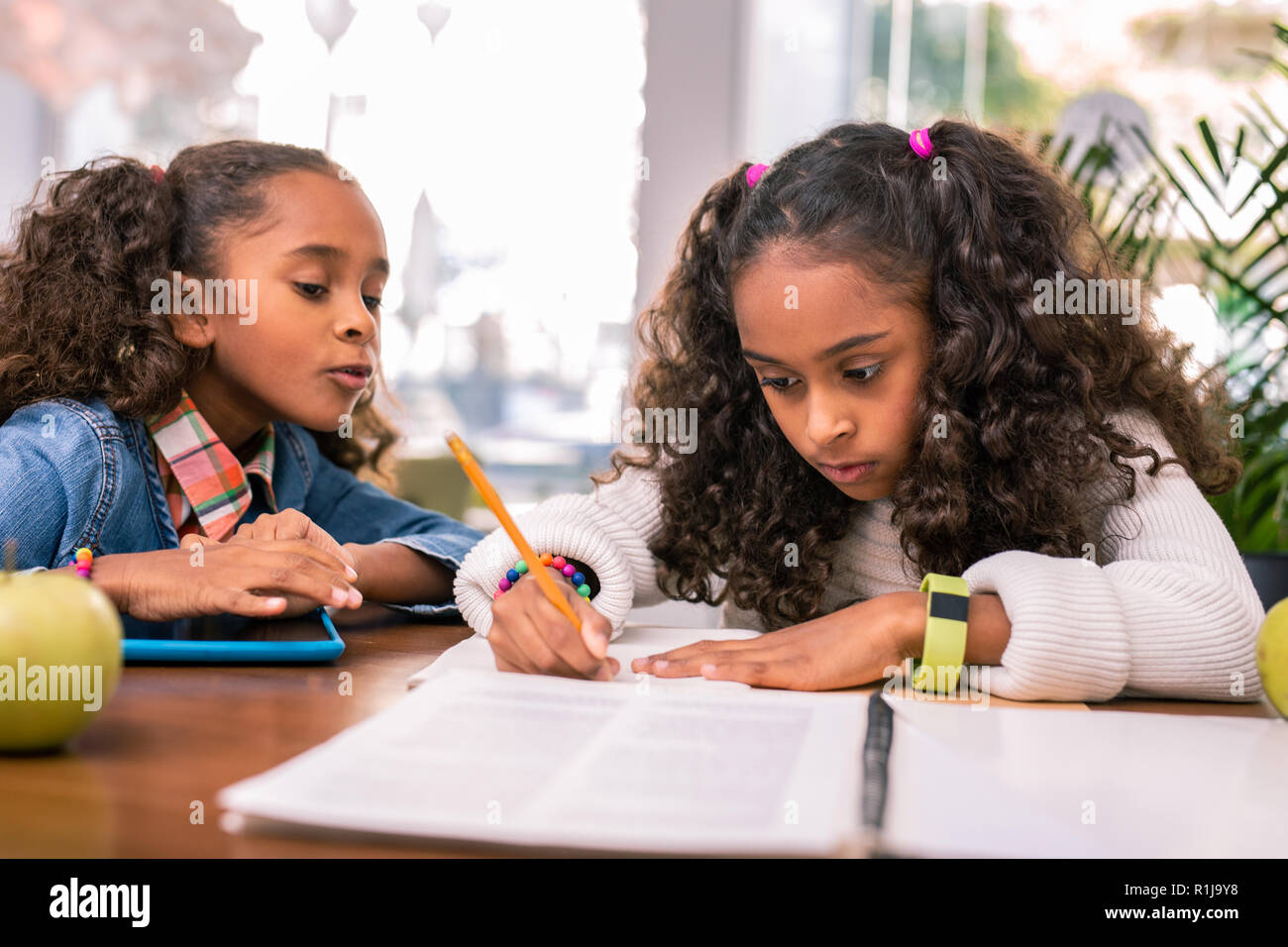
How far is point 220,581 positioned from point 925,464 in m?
0.65

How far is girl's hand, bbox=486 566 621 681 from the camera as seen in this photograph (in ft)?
2.64

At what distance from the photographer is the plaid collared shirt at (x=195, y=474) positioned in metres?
1.23

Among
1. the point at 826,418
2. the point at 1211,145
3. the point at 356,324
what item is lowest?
the point at 826,418

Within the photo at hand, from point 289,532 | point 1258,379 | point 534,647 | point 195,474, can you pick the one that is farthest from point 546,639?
point 1258,379

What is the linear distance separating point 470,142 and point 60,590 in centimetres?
390

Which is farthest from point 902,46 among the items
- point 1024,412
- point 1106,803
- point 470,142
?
point 1106,803

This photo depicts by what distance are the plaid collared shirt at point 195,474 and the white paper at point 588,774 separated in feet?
2.17

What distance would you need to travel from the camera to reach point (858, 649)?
843 millimetres

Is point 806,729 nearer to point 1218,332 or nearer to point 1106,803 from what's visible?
point 1106,803

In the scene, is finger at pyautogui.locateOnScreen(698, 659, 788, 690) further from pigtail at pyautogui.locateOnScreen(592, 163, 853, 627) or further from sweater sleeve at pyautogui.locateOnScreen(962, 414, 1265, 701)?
pigtail at pyautogui.locateOnScreen(592, 163, 853, 627)

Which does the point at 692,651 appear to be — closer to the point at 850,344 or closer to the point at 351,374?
the point at 850,344

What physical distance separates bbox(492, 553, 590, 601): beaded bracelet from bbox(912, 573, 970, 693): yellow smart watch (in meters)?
0.33

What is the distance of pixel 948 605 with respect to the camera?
85 centimetres

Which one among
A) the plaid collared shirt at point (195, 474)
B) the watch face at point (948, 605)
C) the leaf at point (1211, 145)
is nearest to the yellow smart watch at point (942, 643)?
the watch face at point (948, 605)
